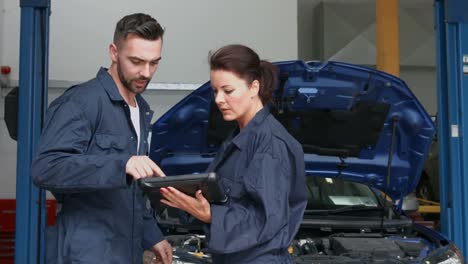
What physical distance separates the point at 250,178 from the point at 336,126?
1821 mm

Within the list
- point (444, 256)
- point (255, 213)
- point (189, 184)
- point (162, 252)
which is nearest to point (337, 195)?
point (444, 256)

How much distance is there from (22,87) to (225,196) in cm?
154

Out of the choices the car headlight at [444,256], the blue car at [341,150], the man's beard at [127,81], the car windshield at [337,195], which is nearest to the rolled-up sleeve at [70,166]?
the man's beard at [127,81]

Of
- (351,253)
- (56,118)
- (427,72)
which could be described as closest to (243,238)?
(56,118)

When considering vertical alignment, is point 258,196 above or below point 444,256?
above

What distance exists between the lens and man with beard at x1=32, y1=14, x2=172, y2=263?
61.0 inches

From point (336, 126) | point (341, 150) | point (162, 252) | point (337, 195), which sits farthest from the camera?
point (337, 195)

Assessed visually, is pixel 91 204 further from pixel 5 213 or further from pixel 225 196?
pixel 5 213

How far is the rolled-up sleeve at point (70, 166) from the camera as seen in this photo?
5.06ft

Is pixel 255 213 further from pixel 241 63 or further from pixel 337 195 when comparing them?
pixel 337 195

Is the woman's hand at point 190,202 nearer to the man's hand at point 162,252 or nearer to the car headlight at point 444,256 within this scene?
the man's hand at point 162,252

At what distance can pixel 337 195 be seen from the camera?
3.76 meters

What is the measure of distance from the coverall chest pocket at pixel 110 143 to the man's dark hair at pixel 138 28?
0.98ft

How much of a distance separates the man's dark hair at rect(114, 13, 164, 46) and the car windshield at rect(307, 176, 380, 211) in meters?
2.07
